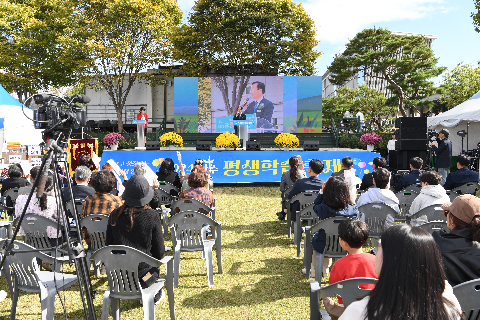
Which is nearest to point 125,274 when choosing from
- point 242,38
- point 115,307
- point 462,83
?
point 115,307

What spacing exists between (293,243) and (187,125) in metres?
17.9

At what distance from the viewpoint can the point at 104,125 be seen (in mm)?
22875

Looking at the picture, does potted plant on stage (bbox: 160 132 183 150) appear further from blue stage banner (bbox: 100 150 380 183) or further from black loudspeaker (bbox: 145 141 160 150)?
blue stage banner (bbox: 100 150 380 183)

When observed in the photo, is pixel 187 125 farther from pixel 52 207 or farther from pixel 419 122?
pixel 52 207

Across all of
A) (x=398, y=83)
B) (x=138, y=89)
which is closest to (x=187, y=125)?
(x=138, y=89)

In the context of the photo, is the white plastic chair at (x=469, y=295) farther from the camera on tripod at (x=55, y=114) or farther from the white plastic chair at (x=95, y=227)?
the white plastic chair at (x=95, y=227)

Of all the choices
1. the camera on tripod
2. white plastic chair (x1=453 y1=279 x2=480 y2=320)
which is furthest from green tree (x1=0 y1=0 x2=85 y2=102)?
white plastic chair (x1=453 y1=279 x2=480 y2=320)

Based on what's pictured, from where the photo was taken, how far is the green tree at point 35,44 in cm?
2147

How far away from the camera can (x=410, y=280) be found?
1285 millimetres

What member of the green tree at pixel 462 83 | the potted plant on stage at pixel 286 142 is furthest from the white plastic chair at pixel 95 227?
the green tree at pixel 462 83

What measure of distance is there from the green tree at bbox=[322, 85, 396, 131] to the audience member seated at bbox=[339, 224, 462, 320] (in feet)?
92.3

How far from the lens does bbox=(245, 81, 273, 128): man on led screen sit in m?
22.7

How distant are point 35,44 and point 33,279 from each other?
935 inches

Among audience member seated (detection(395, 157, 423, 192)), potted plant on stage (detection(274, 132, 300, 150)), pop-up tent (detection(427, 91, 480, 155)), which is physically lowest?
audience member seated (detection(395, 157, 423, 192))
